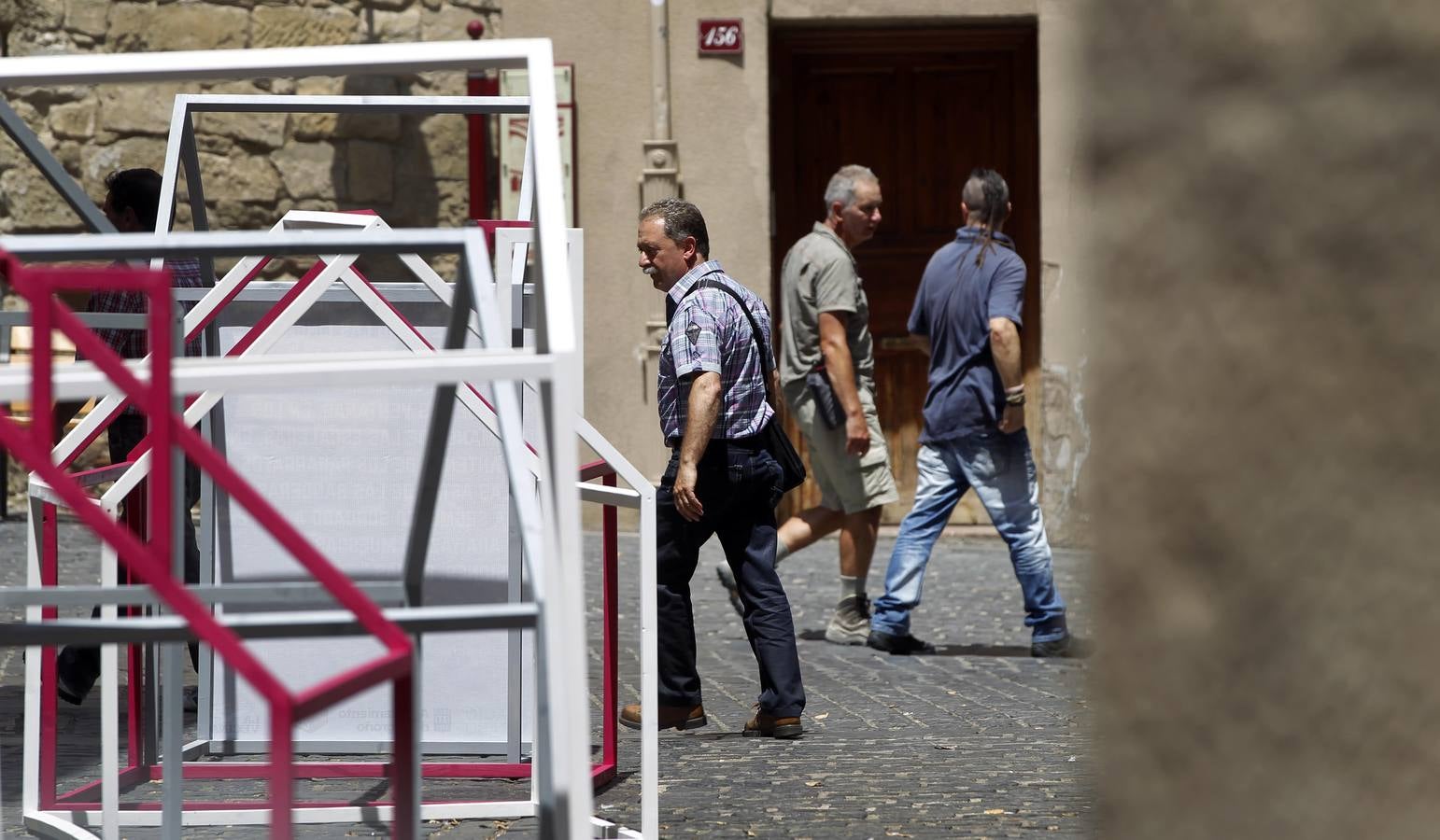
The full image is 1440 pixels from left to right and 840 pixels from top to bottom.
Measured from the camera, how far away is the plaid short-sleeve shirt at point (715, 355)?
5.15 meters

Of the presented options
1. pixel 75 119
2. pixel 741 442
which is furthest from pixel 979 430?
pixel 75 119

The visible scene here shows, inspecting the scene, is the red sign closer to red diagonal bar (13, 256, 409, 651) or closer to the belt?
the belt

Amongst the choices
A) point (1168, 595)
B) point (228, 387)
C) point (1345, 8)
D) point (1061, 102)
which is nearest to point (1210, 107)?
point (1345, 8)

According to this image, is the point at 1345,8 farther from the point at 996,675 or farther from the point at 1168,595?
the point at 996,675

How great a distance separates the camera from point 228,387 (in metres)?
1.87

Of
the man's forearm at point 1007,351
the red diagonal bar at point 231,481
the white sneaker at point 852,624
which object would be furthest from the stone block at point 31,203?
the red diagonal bar at point 231,481

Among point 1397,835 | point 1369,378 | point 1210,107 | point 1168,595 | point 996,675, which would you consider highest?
point 1210,107

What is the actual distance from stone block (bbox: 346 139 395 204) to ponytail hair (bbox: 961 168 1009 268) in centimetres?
429

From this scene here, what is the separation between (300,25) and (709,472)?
18.5 feet

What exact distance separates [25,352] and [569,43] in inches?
132

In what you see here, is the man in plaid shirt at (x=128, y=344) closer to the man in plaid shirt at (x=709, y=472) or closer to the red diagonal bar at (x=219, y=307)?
the red diagonal bar at (x=219, y=307)

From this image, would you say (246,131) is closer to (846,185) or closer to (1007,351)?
(846,185)

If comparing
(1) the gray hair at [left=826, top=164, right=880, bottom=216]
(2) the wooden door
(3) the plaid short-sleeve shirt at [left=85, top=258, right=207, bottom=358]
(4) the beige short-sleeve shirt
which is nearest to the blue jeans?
(4) the beige short-sleeve shirt

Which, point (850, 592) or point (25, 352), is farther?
point (25, 352)
